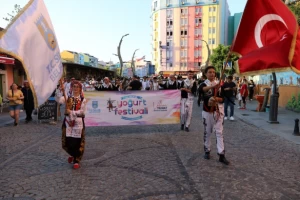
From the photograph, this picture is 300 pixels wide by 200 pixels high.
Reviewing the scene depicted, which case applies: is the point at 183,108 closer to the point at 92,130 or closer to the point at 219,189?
the point at 92,130

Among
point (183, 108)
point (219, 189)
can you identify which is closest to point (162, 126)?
point (183, 108)

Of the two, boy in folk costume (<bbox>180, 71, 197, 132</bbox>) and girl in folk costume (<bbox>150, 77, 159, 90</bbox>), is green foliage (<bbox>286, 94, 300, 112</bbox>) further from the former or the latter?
boy in folk costume (<bbox>180, 71, 197, 132</bbox>)

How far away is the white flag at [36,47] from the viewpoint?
3.75m

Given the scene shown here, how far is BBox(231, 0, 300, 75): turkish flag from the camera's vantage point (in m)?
4.64

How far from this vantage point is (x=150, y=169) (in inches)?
214

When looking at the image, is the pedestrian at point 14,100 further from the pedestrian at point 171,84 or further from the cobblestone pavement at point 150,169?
the pedestrian at point 171,84

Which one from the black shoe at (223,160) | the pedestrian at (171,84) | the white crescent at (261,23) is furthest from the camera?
the pedestrian at (171,84)

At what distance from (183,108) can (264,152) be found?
10.6ft

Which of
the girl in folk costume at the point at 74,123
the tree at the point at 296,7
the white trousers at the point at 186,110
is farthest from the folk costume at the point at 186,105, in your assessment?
the tree at the point at 296,7

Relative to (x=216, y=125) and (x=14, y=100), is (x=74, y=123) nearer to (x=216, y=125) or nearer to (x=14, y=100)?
(x=216, y=125)

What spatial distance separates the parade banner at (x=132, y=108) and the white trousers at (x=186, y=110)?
21cm

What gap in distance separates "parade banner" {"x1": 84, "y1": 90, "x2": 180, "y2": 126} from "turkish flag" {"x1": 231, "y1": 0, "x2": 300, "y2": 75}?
457 cm

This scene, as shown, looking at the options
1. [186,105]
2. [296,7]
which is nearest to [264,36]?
[186,105]

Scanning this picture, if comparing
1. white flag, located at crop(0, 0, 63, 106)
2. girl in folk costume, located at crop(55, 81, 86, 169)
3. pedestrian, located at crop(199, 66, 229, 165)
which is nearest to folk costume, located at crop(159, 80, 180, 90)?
pedestrian, located at crop(199, 66, 229, 165)
